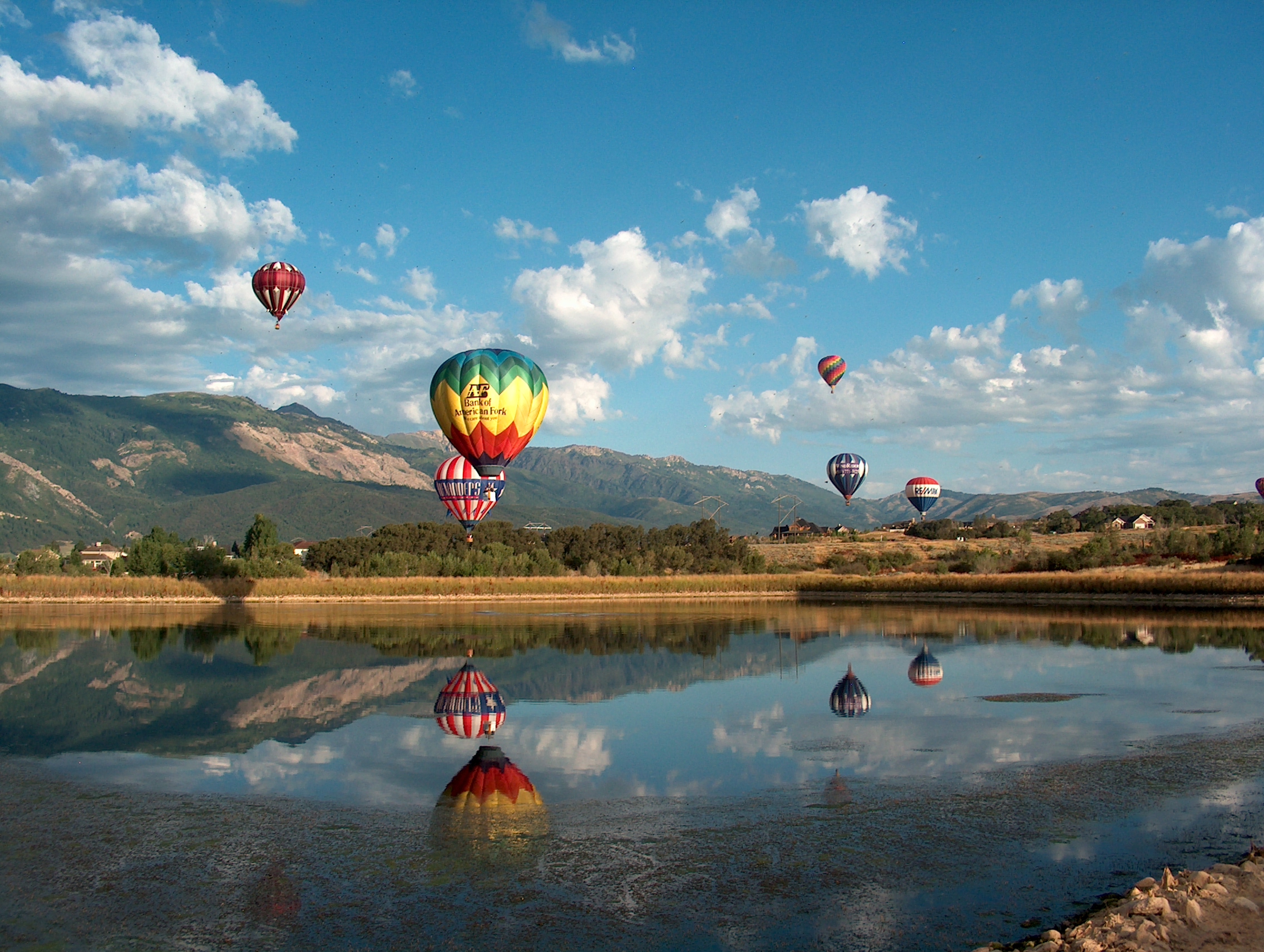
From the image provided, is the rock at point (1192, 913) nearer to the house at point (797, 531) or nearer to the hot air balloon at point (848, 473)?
the hot air balloon at point (848, 473)

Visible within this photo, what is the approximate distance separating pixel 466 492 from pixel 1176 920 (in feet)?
176

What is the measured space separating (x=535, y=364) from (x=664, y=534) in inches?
1512

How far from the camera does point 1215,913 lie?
7617 mm

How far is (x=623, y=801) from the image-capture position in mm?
11859

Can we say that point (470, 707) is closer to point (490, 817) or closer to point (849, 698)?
point (849, 698)

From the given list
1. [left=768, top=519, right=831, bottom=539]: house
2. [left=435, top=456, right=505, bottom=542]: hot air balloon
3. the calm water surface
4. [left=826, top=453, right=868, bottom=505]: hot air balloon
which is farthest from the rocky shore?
[left=768, top=519, right=831, bottom=539]: house

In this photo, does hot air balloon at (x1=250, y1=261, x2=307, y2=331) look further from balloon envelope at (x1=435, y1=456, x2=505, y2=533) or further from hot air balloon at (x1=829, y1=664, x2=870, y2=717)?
hot air balloon at (x1=829, y1=664, x2=870, y2=717)

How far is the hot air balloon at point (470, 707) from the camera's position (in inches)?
662

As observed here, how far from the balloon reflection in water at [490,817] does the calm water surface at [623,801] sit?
0.06 metres

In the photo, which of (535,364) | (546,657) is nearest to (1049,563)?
(535,364)

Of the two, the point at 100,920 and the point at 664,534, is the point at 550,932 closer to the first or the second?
the point at 100,920

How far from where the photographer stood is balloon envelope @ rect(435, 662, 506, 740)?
1681 cm

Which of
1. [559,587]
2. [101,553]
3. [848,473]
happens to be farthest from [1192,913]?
[101,553]

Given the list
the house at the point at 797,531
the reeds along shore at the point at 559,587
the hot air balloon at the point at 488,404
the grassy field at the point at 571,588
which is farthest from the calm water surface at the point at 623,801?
the house at the point at 797,531
